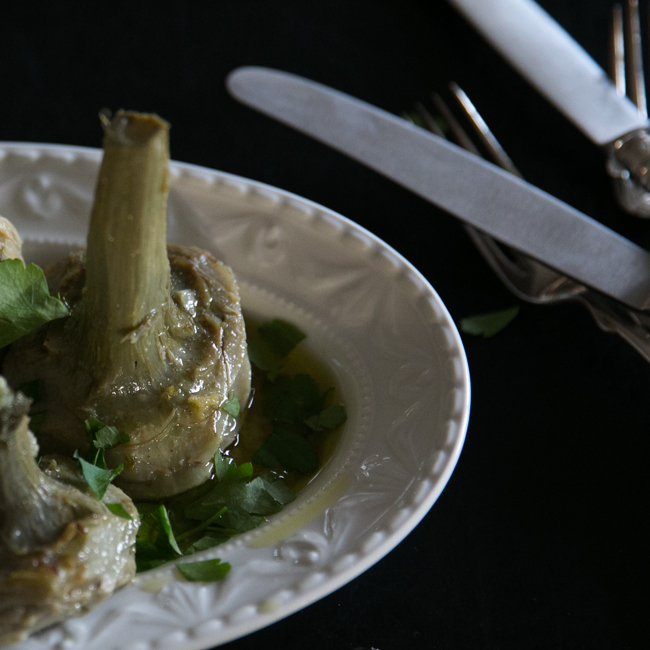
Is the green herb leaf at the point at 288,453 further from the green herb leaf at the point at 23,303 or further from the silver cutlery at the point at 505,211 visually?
the silver cutlery at the point at 505,211

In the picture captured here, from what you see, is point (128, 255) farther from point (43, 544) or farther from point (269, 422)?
point (269, 422)

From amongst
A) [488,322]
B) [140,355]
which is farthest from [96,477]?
[488,322]

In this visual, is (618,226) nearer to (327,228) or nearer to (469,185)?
(469,185)

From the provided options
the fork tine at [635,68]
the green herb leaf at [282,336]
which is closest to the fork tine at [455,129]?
the fork tine at [635,68]

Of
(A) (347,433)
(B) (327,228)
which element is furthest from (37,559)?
(B) (327,228)

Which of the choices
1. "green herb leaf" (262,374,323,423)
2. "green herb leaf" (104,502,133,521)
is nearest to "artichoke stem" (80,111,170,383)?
"green herb leaf" (104,502,133,521)
